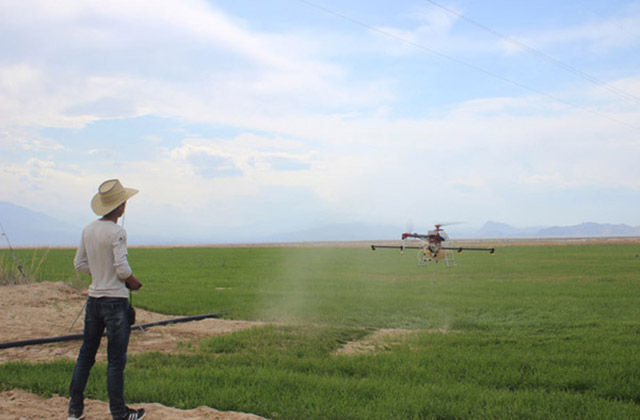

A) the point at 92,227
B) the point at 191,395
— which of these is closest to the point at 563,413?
the point at 191,395

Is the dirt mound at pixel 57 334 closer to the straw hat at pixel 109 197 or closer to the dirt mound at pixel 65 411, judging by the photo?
the dirt mound at pixel 65 411

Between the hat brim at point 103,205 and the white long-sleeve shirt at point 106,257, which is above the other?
the hat brim at point 103,205

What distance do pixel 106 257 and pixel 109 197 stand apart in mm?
658

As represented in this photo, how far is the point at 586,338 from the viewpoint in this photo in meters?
10.7

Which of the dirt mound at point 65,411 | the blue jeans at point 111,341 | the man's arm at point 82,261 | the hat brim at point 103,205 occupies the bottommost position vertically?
the dirt mound at point 65,411

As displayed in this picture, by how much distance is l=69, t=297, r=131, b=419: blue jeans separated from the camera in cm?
532

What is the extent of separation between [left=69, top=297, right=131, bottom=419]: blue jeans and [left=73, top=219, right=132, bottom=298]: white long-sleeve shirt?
0.35 feet

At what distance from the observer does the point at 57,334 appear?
10.5 metres

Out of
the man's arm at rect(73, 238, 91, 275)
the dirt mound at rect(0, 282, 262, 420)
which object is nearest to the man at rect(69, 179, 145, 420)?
the man's arm at rect(73, 238, 91, 275)

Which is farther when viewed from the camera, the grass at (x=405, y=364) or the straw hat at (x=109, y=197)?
the grass at (x=405, y=364)

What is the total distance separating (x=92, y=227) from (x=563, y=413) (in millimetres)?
5620

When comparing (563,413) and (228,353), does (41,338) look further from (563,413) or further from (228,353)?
(563,413)

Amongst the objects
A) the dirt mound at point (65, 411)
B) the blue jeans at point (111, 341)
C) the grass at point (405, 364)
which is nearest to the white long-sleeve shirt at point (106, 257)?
the blue jeans at point (111, 341)

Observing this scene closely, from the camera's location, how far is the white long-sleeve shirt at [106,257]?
5316mm
